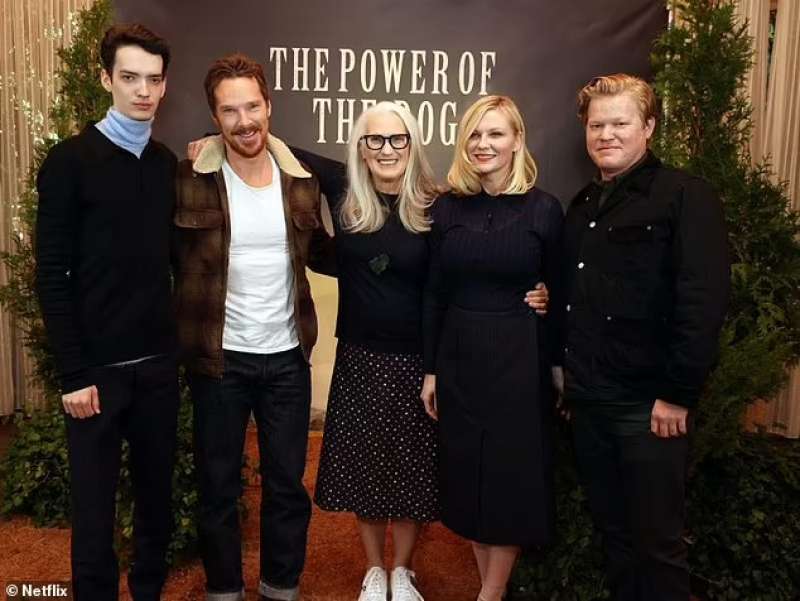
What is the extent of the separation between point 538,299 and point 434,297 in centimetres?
34

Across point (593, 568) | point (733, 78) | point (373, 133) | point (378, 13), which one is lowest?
point (593, 568)

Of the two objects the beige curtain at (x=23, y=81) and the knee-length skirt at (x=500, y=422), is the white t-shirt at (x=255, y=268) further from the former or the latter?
the beige curtain at (x=23, y=81)

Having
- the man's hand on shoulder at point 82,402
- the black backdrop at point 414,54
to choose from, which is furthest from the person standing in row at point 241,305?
the black backdrop at point 414,54

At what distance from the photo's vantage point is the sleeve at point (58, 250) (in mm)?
2004

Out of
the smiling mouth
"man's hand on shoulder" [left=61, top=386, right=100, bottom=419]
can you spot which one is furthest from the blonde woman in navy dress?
Result: "man's hand on shoulder" [left=61, top=386, right=100, bottom=419]

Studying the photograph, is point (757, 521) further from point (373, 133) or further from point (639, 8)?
point (639, 8)

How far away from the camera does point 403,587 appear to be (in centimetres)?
268

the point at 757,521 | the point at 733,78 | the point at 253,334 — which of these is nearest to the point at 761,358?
the point at 757,521

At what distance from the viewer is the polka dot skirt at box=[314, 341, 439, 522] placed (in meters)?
2.54

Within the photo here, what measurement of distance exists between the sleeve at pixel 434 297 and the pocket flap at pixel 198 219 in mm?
686

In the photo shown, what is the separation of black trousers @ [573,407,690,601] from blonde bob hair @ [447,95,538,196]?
736 mm

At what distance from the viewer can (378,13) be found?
379 centimetres

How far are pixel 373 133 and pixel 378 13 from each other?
162 cm

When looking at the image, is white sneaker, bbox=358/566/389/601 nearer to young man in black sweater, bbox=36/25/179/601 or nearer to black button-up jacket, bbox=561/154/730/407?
young man in black sweater, bbox=36/25/179/601
